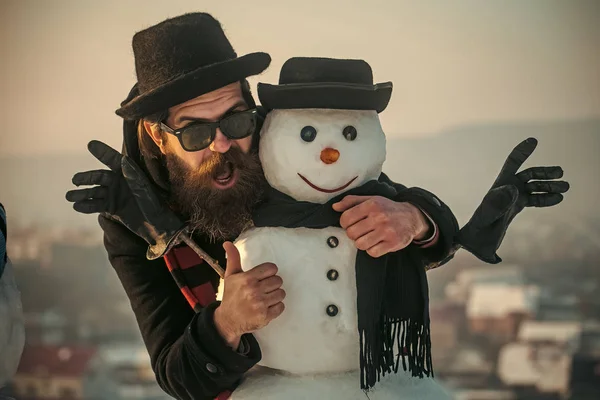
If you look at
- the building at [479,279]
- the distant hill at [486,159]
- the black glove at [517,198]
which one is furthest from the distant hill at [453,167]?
the black glove at [517,198]

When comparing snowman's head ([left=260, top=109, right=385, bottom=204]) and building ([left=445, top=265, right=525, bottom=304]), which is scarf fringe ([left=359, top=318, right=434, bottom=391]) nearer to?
snowman's head ([left=260, top=109, right=385, bottom=204])

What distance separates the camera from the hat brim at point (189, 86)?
5.42ft

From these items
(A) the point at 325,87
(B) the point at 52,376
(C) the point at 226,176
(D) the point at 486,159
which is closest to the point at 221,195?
(C) the point at 226,176

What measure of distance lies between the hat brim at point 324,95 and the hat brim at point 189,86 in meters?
0.07

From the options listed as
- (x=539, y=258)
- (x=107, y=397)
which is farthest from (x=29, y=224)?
(x=539, y=258)

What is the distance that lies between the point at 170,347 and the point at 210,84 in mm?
457

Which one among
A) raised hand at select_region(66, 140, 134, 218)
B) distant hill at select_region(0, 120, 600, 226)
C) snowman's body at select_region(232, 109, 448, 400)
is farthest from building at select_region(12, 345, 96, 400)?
snowman's body at select_region(232, 109, 448, 400)

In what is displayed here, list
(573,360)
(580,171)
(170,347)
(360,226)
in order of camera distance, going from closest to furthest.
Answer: (360,226) → (170,347) → (573,360) → (580,171)

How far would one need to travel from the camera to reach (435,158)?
383 inches

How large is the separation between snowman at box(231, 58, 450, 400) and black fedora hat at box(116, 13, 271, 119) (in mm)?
83

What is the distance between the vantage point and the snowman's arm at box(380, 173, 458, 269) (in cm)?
164

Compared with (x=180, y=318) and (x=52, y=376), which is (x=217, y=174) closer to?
(x=180, y=318)

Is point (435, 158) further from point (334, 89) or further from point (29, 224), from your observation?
point (334, 89)

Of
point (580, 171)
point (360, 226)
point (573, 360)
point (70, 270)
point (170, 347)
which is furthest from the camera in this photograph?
point (580, 171)
